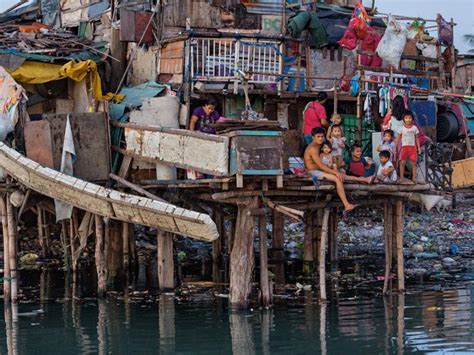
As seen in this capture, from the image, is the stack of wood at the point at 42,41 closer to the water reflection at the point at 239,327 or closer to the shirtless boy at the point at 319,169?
the water reflection at the point at 239,327

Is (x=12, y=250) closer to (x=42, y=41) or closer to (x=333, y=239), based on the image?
(x=42, y=41)

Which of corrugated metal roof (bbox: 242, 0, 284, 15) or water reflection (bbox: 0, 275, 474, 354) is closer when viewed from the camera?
water reflection (bbox: 0, 275, 474, 354)

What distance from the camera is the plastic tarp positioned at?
17906mm

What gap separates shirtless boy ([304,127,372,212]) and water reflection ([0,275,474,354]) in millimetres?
1925

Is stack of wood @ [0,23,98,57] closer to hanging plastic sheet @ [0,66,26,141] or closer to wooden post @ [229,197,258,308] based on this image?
hanging plastic sheet @ [0,66,26,141]

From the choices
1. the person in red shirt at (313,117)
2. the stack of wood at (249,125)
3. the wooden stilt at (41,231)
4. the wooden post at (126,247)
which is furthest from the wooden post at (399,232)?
the wooden stilt at (41,231)

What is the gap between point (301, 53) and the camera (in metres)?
19.1

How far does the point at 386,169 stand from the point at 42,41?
7.03 metres

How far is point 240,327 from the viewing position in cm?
1512

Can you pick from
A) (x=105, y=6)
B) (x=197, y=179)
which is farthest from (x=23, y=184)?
(x=105, y=6)

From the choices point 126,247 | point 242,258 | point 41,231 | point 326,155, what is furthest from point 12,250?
point 326,155

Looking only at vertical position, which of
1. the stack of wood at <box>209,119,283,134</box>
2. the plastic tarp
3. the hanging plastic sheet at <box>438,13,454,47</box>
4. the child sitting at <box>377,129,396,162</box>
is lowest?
the child sitting at <box>377,129,396,162</box>

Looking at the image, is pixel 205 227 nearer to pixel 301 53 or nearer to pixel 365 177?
pixel 365 177

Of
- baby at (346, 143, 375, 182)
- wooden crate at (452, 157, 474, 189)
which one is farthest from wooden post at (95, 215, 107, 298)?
wooden crate at (452, 157, 474, 189)
